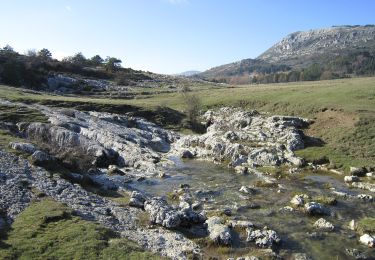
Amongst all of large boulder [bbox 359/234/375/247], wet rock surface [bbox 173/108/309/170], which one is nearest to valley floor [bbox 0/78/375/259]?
large boulder [bbox 359/234/375/247]

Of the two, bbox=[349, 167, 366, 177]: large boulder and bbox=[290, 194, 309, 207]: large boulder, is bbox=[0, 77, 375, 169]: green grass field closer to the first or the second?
bbox=[349, 167, 366, 177]: large boulder

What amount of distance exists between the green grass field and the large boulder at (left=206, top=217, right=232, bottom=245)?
100 feet

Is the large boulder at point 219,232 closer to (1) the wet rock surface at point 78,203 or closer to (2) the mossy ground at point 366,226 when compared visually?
(1) the wet rock surface at point 78,203

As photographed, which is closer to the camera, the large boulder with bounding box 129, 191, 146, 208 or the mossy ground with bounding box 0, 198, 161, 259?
the mossy ground with bounding box 0, 198, 161, 259

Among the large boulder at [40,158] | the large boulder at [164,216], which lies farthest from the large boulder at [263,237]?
the large boulder at [40,158]

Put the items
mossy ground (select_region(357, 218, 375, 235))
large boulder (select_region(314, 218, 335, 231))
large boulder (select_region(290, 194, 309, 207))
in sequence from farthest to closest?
1. large boulder (select_region(290, 194, 309, 207))
2. large boulder (select_region(314, 218, 335, 231))
3. mossy ground (select_region(357, 218, 375, 235))

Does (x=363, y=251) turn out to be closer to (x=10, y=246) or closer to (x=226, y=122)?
(x=10, y=246)

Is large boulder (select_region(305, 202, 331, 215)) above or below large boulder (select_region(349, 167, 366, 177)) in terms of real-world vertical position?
below

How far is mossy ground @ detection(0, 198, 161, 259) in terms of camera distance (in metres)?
25.7

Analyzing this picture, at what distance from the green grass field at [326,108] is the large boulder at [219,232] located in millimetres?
30494

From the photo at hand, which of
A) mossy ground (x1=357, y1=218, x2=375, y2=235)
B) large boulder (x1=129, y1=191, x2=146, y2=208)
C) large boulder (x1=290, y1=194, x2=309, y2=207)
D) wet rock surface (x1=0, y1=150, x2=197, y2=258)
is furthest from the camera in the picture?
large boulder (x1=290, y1=194, x2=309, y2=207)

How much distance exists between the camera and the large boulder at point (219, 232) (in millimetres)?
30847

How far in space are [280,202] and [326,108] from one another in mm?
40840

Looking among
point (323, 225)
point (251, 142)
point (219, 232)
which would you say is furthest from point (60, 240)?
point (251, 142)
